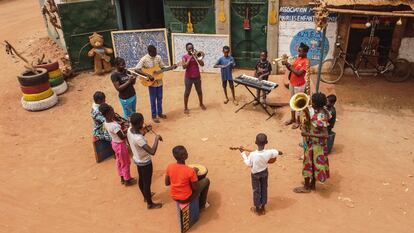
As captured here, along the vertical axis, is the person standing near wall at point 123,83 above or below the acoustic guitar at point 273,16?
below

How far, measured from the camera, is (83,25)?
38.9 ft

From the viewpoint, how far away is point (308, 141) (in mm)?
5906

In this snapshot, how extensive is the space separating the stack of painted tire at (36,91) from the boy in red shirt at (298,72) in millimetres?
6466

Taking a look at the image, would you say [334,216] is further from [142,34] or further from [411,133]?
[142,34]

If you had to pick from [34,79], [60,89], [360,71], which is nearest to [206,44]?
[60,89]

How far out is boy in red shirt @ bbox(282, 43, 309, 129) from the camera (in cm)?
778

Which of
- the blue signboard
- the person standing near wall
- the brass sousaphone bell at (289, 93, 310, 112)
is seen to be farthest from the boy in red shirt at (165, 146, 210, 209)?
the blue signboard

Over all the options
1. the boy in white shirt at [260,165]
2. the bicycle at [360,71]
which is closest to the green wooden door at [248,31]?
the bicycle at [360,71]

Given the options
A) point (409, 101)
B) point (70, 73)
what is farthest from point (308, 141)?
point (70, 73)

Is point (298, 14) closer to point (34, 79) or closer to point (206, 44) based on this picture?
point (206, 44)

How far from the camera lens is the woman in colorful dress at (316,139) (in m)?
5.71

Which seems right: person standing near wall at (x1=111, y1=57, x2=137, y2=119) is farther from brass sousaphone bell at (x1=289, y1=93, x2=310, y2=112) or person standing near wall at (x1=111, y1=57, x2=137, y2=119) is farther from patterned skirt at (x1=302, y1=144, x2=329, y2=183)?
patterned skirt at (x1=302, y1=144, x2=329, y2=183)

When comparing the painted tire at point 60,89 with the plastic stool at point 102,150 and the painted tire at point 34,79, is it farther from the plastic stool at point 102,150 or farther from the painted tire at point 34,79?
the plastic stool at point 102,150

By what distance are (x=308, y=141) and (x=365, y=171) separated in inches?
67.3
